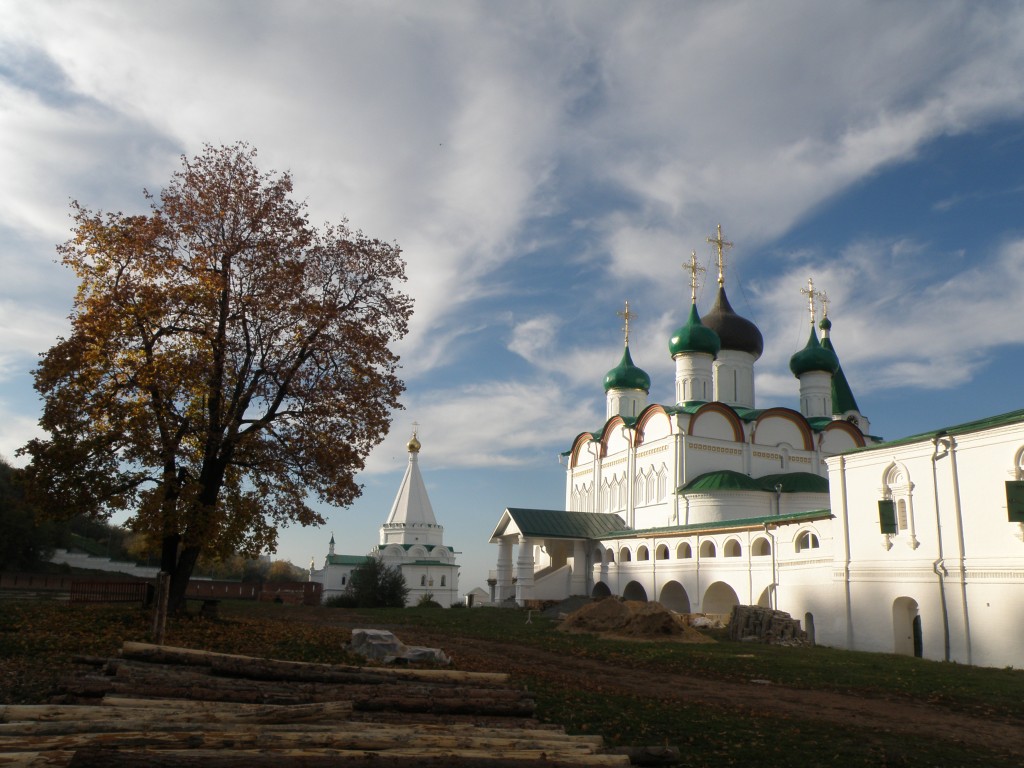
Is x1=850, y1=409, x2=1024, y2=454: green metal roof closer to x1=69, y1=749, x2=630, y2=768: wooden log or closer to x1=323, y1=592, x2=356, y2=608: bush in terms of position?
x1=69, y1=749, x2=630, y2=768: wooden log

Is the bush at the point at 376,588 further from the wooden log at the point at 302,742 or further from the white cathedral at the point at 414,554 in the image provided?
the wooden log at the point at 302,742

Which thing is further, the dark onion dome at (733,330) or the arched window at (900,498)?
the dark onion dome at (733,330)

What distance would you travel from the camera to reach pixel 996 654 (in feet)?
49.9

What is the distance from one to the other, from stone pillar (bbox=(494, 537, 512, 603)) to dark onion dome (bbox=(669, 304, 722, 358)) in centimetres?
1193

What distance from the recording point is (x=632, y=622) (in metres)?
19.7

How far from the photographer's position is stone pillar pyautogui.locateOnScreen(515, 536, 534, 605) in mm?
32125

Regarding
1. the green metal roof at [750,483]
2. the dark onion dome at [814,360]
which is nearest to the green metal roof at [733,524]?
the green metal roof at [750,483]

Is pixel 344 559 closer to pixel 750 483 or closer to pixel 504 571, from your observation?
pixel 504 571

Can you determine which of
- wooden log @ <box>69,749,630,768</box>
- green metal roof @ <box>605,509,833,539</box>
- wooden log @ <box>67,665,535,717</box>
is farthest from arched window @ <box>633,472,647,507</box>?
wooden log @ <box>69,749,630,768</box>

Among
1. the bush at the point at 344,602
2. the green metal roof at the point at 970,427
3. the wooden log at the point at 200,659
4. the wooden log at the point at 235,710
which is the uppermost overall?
the green metal roof at the point at 970,427


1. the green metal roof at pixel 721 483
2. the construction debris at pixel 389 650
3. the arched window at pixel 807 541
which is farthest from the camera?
the green metal roof at pixel 721 483

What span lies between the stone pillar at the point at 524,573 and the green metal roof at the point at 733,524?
10.9 ft

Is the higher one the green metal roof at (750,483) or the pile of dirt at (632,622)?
the green metal roof at (750,483)

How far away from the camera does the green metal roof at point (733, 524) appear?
804 inches
